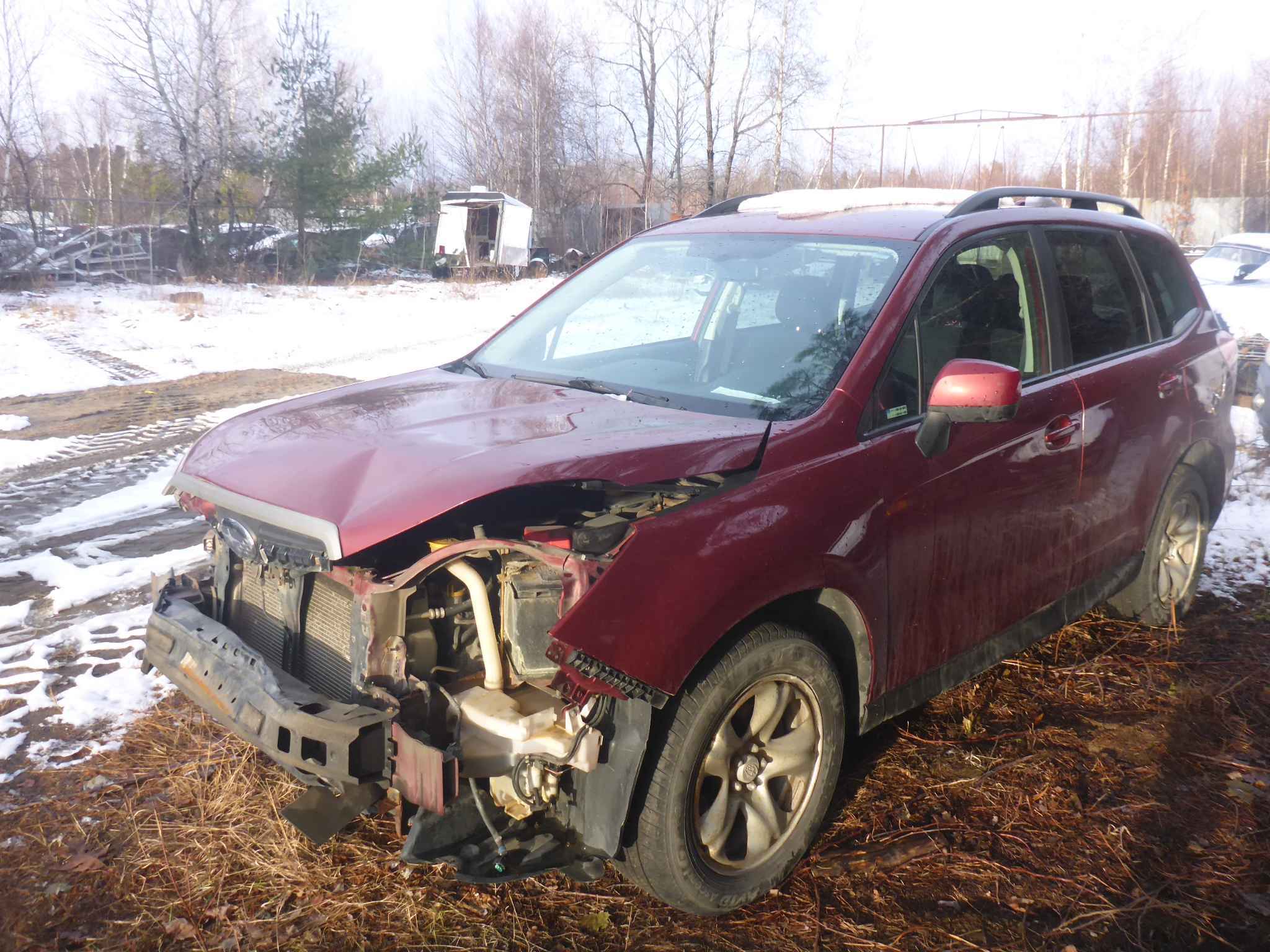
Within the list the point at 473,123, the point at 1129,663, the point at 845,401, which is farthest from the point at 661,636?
the point at 473,123

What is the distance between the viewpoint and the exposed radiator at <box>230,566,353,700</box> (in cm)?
267

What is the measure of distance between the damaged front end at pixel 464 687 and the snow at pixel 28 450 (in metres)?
6.10

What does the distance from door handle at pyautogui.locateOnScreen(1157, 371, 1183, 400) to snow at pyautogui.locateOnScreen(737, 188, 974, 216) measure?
3.90 ft

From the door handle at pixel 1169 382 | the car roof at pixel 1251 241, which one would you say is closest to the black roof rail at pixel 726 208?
the door handle at pixel 1169 382

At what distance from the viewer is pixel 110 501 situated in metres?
6.58

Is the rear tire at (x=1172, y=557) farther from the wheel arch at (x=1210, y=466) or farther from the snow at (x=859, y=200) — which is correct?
the snow at (x=859, y=200)

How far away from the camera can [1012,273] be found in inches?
139

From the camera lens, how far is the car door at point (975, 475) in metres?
2.93

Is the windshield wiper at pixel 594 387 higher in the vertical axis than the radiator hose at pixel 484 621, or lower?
higher

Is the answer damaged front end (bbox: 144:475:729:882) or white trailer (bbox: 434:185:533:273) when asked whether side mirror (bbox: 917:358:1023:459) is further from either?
white trailer (bbox: 434:185:533:273)

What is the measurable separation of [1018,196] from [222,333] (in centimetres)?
1406

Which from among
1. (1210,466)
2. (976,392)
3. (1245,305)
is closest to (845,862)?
(976,392)

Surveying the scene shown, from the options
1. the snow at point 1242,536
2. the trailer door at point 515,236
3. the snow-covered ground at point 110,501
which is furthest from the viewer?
the trailer door at point 515,236

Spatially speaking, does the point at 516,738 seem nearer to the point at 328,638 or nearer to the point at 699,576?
the point at 699,576
